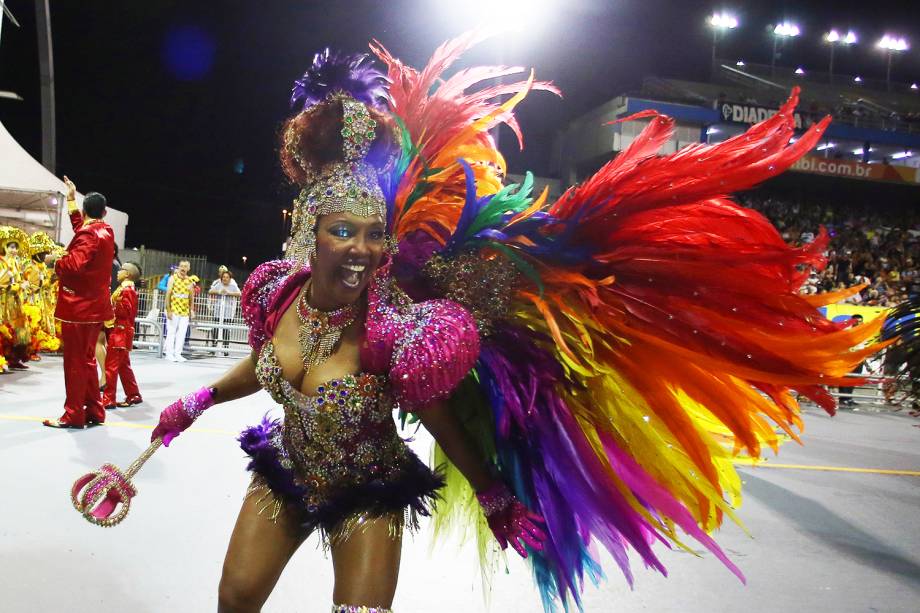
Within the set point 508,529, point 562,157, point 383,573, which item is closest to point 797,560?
point 508,529

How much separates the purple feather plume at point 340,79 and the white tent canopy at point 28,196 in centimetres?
1170

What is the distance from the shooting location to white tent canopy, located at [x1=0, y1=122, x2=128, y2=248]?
38.4 feet

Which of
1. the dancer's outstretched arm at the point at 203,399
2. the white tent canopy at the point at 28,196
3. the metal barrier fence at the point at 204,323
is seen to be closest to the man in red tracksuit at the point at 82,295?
the dancer's outstretched arm at the point at 203,399

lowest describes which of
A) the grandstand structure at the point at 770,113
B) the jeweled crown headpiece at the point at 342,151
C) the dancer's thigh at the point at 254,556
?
the dancer's thigh at the point at 254,556

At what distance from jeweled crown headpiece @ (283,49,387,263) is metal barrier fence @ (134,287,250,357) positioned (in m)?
10.1

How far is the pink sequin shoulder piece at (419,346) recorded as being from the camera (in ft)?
5.24

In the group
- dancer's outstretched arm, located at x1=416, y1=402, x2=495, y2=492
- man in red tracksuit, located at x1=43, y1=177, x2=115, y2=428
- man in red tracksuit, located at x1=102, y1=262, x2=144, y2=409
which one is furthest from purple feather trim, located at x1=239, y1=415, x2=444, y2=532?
man in red tracksuit, located at x1=102, y1=262, x2=144, y2=409

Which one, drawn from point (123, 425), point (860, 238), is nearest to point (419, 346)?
point (123, 425)

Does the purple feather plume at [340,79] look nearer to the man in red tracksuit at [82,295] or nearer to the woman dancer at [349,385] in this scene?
the woman dancer at [349,385]

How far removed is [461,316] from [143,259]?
15.5 metres

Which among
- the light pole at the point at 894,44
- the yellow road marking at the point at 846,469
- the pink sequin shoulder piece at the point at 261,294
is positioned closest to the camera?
the pink sequin shoulder piece at the point at 261,294

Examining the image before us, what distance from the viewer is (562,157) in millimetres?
27719

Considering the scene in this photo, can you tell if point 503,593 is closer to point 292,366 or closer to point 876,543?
point 292,366

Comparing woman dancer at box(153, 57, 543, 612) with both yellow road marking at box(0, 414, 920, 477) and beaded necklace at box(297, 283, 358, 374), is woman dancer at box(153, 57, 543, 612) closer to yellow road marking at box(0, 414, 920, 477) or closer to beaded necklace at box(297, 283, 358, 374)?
beaded necklace at box(297, 283, 358, 374)
